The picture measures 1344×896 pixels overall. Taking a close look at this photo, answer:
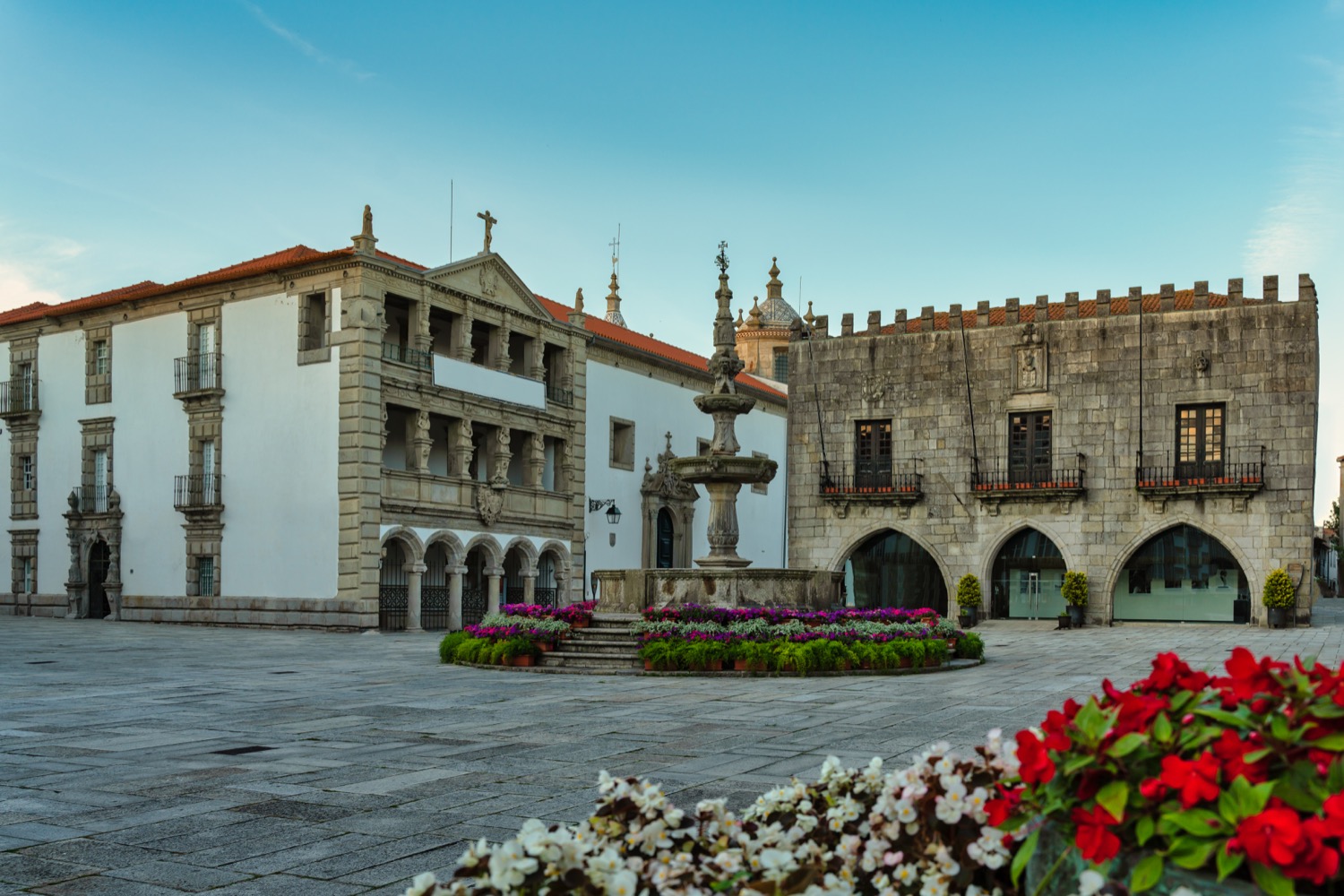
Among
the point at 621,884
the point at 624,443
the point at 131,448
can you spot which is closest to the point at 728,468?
the point at 621,884

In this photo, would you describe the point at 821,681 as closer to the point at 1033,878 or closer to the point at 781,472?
the point at 1033,878

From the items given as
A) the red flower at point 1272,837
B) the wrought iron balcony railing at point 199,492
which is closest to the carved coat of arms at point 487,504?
the wrought iron balcony railing at point 199,492

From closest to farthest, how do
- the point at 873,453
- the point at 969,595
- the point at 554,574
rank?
1. the point at 969,595
2. the point at 873,453
3. the point at 554,574

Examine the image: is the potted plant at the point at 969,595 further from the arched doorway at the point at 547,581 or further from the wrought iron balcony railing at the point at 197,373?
the wrought iron balcony railing at the point at 197,373

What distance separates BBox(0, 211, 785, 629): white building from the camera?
32.4 metres

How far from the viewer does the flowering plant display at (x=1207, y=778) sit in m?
2.63

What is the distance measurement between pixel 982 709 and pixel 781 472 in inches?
1609

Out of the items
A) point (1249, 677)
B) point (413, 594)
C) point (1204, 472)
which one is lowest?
point (413, 594)

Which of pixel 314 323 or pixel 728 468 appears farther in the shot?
pixel 314 323

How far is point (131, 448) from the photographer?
1442 inches

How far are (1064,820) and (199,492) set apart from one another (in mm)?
34422

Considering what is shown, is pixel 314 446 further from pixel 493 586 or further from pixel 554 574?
pixel 554 574

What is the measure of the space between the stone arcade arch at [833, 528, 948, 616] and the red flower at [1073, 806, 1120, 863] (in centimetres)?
3357

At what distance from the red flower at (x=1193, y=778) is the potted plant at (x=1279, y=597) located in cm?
3092
